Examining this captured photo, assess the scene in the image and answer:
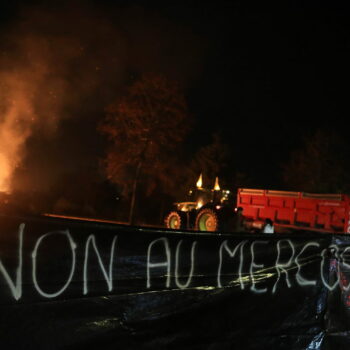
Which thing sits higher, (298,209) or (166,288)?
(298,209)

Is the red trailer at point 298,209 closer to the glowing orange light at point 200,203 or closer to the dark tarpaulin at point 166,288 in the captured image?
the glowing orange light at point 200,203

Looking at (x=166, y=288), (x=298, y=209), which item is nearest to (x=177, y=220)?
(x=298, y=209)

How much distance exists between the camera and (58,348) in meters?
2.89

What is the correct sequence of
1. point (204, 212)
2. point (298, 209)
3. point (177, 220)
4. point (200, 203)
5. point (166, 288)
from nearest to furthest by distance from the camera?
point (166, 288), point (204, 212), point (200, 203), point (177, 220), point (298, 209)

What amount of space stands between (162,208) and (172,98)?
8685 millimetres

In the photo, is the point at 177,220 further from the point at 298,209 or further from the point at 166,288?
the point at 166,288

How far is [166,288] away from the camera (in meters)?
3.50

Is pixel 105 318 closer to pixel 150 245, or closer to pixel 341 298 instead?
pixel 150 245

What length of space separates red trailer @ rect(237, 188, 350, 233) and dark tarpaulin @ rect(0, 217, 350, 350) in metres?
11.0

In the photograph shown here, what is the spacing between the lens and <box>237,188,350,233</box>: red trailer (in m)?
15.1

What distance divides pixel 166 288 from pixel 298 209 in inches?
539

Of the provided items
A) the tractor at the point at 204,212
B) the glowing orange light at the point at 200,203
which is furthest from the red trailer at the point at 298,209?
the glowing orange light at the point at 200,203

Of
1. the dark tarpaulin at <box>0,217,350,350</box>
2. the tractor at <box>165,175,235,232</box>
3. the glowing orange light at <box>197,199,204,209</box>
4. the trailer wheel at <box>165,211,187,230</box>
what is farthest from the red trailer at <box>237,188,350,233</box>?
the dark tarpaulin at <box>0,217,350,350</box>

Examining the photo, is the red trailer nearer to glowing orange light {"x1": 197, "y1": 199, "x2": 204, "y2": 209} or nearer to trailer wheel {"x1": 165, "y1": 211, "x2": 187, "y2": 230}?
glowing orange light {"x1": 197, "y1": 199, "x2": 204, "y2": 209}
